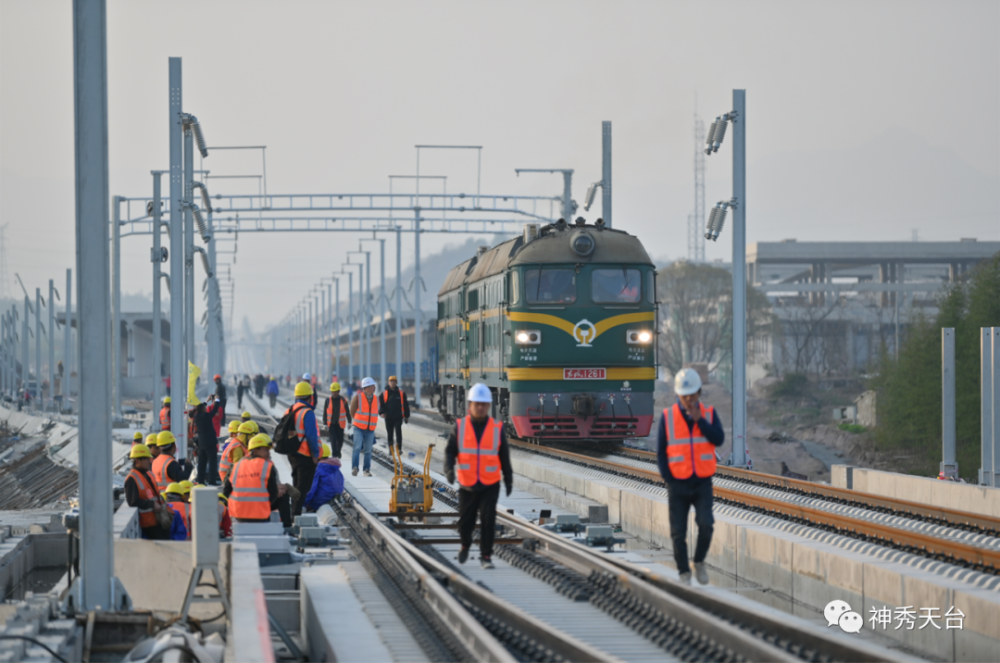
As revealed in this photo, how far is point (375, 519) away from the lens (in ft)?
51.1

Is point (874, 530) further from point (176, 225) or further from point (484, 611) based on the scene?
point (176, 225)

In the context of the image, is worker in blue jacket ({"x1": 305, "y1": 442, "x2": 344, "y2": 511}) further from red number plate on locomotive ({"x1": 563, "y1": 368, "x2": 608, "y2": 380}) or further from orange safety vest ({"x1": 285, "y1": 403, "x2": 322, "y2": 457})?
red number plate on locomotive ({"x1": 563, "y1": 368, "x2": 608, "y2": 380})

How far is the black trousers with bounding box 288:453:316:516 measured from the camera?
52.1 ft

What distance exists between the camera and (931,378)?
4584cm

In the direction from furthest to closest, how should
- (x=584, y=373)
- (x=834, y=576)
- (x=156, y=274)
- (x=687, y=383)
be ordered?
(x=156, y=274) → (x=584, y=373) → (x=834, y=576) → (x=687, y=383)

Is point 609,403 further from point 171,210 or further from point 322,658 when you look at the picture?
point 322,658

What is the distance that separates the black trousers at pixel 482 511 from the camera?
37.6 ft

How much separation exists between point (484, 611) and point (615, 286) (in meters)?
14.3

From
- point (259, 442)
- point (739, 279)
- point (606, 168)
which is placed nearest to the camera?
point (259, 442)

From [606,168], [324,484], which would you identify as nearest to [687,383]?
[324,484]

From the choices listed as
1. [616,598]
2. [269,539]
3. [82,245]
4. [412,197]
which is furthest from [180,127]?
[412,197]

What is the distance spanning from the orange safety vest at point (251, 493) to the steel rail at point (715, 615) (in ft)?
10.7

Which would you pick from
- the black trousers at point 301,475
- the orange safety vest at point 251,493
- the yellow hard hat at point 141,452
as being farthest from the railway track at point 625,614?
the yellow hard hat at point 141,452

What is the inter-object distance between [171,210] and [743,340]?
1060 cm
